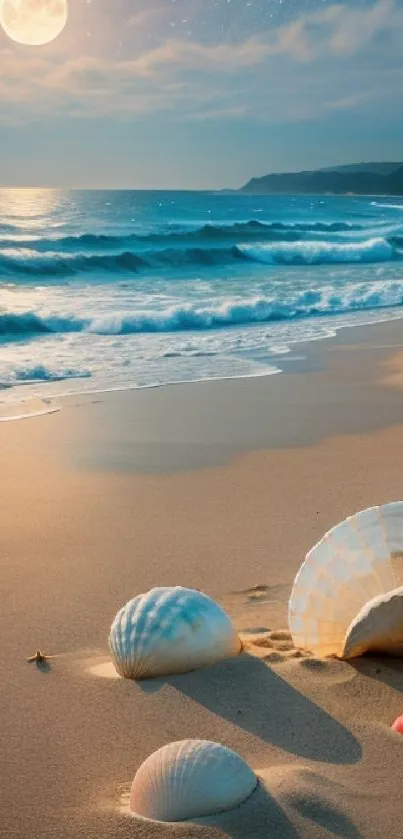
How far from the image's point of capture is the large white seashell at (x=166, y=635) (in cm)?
293

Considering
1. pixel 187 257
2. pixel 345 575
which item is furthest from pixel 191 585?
pixel 187 257

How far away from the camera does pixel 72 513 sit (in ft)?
16.3

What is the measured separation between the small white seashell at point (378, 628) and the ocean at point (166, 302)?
4.85 metres

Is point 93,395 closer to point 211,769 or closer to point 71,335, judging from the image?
point 71,335

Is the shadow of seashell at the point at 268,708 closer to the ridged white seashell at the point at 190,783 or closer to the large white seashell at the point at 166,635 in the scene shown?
the large white seashell at the point at 166,635

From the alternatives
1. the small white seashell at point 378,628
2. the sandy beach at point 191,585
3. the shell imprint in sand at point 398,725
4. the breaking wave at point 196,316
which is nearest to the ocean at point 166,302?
the breaking wave at point 196,316

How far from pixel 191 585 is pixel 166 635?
1038 millimetres

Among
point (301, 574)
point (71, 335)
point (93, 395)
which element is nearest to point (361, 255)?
point (71, 335)

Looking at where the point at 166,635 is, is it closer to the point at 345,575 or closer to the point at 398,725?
the point at 345,575

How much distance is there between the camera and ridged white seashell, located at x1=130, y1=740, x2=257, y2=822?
7.11ft

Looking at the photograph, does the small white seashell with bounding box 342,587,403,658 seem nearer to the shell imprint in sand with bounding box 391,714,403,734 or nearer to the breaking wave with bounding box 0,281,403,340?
the shell imprint in sand with bounding box 391,714,403,734

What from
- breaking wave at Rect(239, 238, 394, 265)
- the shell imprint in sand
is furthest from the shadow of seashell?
breaking wave at Rect(239, 238, 394, 265)

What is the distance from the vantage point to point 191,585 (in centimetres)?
396

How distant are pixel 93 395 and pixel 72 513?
10.4 feet
